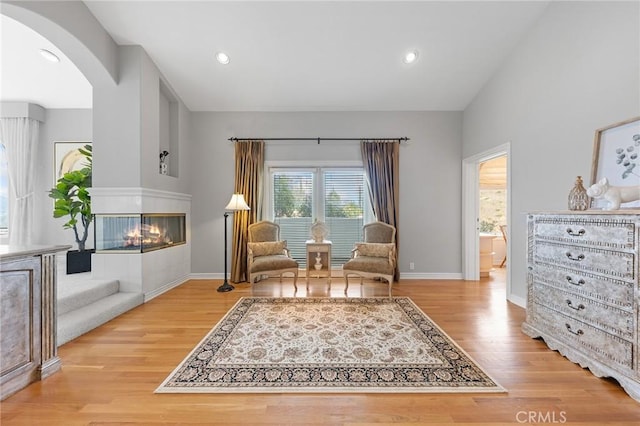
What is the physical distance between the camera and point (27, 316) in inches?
76.0

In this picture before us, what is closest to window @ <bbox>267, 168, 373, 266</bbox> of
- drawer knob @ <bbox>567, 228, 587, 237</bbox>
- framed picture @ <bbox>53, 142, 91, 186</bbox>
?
drawer knob @ <bbox>567, 228, 587, 237</bbox>

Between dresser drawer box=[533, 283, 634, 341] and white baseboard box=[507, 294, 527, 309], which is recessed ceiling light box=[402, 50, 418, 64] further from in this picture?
white baseboard box=[507, 294, 527, 309]

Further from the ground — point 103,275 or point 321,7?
point 321,7

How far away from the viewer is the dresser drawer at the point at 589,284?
1870mm

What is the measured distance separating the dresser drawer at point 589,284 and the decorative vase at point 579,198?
1.76 ft

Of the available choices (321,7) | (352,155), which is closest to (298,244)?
(352,155)

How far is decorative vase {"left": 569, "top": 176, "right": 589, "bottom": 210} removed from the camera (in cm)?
235

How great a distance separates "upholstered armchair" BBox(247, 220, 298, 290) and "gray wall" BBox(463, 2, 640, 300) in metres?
3.06

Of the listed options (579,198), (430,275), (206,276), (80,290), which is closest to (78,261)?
(80,290)

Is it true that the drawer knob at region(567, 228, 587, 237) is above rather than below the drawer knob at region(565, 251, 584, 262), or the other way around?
above

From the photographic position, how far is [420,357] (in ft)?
7.47

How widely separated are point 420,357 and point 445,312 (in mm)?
1243

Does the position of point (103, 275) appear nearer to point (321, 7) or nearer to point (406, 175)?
point (321, 7)

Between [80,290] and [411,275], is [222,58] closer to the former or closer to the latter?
[80,290]
